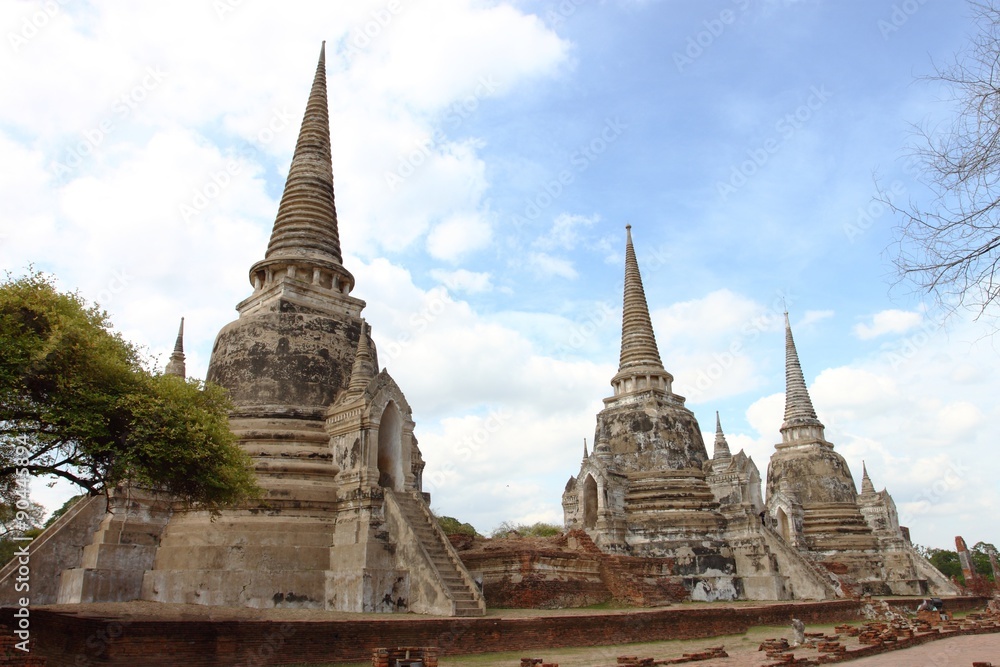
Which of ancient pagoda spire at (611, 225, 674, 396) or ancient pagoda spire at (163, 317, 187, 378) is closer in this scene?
ancient pagoda spire at (163, 317, 187, 378)

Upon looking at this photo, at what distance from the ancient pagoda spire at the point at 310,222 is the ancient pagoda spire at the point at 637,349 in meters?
12.9

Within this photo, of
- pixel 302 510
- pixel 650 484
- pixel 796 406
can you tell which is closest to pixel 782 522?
pixel 796 406

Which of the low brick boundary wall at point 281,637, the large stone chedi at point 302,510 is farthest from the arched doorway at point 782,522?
the low brick boundary wall at point 281,637

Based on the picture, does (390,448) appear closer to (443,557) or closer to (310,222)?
(443,557)

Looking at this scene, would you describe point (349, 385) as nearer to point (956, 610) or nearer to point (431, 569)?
point (431, 569)

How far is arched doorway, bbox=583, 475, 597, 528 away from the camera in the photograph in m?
27.6

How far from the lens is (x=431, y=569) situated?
51.4 feet

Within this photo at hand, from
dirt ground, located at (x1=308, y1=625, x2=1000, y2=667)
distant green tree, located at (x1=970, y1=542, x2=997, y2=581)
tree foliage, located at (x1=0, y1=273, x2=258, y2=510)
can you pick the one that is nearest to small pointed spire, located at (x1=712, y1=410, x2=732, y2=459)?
dirt ground, located at (x1=308, y1=625, x2=1000, y2=667)

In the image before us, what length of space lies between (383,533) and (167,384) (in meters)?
6.11

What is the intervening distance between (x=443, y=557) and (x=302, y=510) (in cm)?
339

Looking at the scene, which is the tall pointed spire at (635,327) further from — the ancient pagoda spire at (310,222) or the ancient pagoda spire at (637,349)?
the ancient pagoda spire at (310,222)

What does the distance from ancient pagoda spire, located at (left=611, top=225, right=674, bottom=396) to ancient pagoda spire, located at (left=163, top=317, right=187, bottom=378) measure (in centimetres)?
1649

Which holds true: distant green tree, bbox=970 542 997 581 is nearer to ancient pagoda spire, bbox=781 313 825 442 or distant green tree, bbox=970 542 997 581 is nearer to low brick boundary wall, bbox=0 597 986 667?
ancient pagoda spire, bbox=781 313 825 442

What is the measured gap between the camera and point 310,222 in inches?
901
